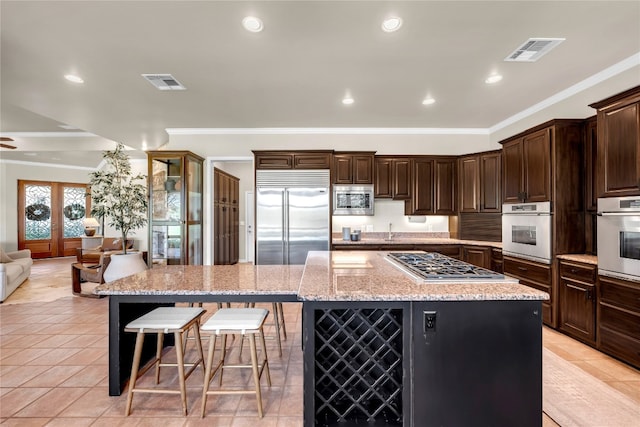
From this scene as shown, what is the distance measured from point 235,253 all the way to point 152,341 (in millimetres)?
5380

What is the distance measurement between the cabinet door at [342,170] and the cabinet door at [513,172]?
2.27 meters

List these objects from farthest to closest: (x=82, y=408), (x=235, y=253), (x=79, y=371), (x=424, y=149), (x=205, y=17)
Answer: (x=235, y=253) → (x=424, y=149) → (x=79, y=371) → (x=205, y=17) → (x=82, y=408)

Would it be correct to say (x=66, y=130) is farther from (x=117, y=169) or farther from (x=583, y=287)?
(x=583, y=287)

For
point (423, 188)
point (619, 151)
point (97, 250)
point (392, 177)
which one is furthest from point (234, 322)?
point (97, 250)

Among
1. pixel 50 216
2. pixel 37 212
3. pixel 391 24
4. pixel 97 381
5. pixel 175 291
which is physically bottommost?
pixel 97 381

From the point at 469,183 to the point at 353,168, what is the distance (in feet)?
6.51

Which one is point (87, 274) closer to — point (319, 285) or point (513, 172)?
point (319, 285)

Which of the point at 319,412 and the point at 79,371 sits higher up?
the point at 319,412

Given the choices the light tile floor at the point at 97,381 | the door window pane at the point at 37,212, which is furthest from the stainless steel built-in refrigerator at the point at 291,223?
the door window pane at the point at 37,212

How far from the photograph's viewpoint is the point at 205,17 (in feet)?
7.86

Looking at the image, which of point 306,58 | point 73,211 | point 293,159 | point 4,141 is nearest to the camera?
point 306,58

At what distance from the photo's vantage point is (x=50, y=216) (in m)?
9.15

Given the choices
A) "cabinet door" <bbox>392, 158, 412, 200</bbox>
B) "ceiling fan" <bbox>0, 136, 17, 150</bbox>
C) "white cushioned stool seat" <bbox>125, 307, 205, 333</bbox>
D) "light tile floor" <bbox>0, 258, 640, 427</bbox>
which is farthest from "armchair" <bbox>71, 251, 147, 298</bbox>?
"cabinet door" <bbox>392, 158, 412, 200</bbox>

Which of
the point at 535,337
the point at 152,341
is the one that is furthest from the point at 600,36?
the point at 152,341
